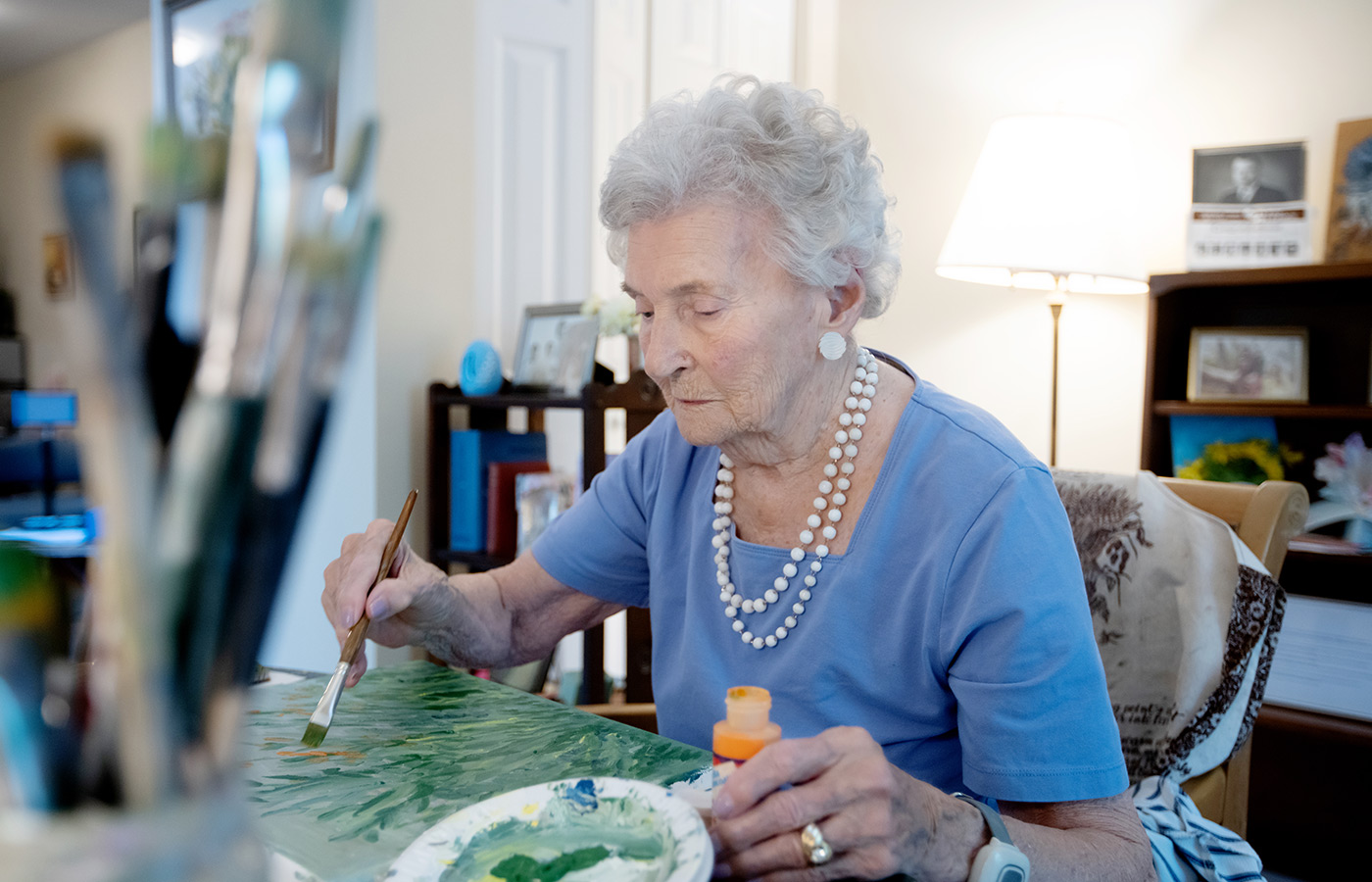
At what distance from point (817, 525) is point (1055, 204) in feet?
5.12

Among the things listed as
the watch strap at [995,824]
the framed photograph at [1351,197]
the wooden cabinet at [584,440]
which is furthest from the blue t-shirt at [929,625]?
the framed photograph at [1351,197]

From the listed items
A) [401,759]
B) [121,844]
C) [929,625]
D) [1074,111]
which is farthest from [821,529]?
[1074,111]

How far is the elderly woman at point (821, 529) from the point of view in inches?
33.7

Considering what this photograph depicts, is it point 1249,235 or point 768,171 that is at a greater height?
point 1249,235

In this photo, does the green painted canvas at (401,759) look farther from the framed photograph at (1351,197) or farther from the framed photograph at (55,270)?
the framed photograph at (1351,197)

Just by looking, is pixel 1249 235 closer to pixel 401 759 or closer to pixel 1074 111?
pixel 1074 111

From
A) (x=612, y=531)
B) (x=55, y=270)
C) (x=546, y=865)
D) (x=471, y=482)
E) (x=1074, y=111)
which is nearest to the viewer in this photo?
(x=55, y=270)

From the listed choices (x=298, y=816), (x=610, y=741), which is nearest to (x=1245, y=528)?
(x=610, y=741)

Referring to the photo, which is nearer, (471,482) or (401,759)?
(401,759)

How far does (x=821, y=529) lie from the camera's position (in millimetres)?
1068

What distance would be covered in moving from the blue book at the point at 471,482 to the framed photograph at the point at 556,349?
163 mm

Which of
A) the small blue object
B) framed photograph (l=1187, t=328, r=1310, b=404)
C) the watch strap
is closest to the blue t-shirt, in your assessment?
the watch strap

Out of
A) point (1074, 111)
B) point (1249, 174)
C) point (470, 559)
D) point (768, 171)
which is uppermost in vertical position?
point (1074, 111)

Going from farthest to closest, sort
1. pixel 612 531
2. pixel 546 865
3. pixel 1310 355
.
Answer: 1. pixel 1310 355
2. pixel 612 531
3. pixel 546 865
